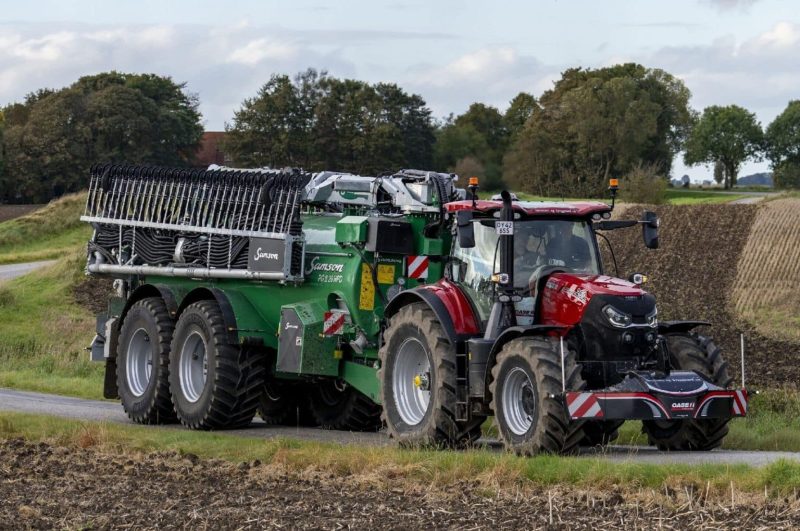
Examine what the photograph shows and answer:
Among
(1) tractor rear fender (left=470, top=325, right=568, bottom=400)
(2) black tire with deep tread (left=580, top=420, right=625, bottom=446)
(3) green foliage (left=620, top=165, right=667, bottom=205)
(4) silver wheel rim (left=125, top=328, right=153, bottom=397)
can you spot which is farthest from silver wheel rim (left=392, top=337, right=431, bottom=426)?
(3) green foliage (left=620, top=165, right=667, bottom=205)

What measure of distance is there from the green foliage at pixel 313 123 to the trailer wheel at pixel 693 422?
26.5 meters

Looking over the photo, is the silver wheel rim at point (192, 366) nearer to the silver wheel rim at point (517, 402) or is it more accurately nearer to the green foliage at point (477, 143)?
the silver wheel rim at point (517, 402)

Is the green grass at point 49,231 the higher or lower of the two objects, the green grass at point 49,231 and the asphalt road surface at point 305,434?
the higher

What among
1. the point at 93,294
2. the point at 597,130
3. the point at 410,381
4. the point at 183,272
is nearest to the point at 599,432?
the point at 410,381

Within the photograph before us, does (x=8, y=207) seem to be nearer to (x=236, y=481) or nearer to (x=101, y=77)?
(x=101, y=77)

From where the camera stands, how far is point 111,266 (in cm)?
2138

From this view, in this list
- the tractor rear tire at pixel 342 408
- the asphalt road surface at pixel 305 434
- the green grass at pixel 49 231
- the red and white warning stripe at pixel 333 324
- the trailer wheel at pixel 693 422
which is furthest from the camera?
the green grass at pixel 49 231

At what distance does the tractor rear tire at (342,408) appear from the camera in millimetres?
19438

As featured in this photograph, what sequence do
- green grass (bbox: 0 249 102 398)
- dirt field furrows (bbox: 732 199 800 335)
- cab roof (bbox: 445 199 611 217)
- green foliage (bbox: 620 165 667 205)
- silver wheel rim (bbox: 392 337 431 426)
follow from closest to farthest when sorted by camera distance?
cab roof (bbox: 445 199 611 217), silver wheel rim (bbox: 392 337 431 426), green grass (bbox: 0 249 102 398), dirt field furrows (bbox: 732 199 800 335), green foliage (bbox: 620 165 667 205)

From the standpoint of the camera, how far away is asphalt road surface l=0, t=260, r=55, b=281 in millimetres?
48650

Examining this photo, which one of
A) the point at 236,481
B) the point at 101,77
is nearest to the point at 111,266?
the point at 236,481

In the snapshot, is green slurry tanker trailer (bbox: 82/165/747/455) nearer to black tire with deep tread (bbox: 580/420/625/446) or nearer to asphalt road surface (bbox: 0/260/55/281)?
black tire with deep tread (bbox: 580/420/625/446)

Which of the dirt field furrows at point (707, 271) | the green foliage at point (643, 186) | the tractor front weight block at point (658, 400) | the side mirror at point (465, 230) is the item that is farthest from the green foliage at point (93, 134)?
the tractor front weight block at point (658, 400)

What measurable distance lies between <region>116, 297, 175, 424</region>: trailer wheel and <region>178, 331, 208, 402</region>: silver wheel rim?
0.43 metres
